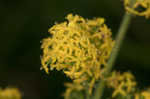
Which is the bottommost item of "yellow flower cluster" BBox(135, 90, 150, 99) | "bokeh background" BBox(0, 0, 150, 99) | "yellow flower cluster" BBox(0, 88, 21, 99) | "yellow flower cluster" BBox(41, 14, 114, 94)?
"yellow flower cluster" BBox(135, 90, 150, 99)

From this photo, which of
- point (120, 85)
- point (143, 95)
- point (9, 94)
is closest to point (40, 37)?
point (9, 94)

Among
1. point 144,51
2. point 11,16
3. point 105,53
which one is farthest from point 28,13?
point 105,53

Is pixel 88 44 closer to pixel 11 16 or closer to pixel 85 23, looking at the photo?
pixel 85 23

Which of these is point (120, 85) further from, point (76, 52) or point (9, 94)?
point (9, 94)

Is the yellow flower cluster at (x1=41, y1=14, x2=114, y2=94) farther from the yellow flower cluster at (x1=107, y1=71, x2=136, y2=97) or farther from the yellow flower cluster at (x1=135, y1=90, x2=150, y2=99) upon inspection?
the yellow flower cluster at (x1=135, y1=90, x2=150, y2=99)

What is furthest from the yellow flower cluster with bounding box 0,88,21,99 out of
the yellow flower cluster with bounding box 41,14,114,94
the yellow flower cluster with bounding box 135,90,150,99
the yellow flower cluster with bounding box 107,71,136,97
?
the yellow flower cluster with bounding box 135,90,150,99
